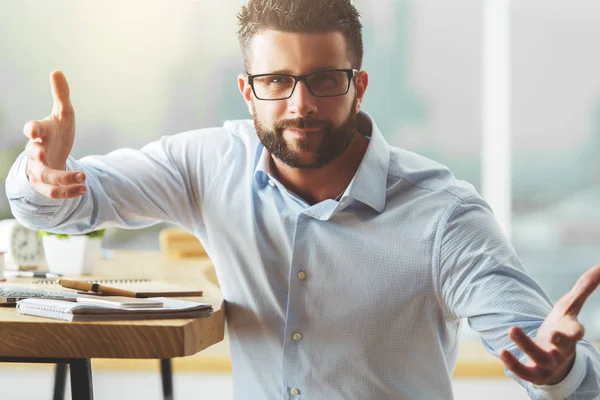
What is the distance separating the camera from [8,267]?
7.10ft

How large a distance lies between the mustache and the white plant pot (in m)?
0.71

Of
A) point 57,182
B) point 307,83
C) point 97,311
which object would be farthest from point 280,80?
point 97,311

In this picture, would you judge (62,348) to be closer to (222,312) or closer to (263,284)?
(222,312)

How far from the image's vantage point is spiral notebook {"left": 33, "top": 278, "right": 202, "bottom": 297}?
1.59m

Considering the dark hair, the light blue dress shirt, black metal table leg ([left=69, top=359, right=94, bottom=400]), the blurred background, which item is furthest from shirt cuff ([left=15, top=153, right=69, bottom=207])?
the blurred background

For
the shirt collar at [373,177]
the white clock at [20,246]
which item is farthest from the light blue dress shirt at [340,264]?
the white clock at [20,246]

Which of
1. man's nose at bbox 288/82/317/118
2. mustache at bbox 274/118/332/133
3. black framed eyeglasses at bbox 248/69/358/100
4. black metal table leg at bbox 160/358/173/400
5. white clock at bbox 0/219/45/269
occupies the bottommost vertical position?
black metal table leg at bbox 160/358/173/400

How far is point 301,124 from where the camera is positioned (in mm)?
1562

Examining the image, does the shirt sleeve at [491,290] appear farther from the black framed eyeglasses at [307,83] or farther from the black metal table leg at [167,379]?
the black metal table leg at [167,379]

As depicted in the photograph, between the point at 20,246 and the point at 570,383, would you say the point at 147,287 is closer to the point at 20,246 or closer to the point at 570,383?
the point at 20,246

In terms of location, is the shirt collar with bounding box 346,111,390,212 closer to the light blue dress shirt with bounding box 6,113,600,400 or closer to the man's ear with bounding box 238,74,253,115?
the light blue dress shirt with bounding box 6,113,600,400

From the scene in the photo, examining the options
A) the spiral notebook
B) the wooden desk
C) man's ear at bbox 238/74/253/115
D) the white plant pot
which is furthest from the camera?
the white plant pot

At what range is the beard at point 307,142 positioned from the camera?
1.57m

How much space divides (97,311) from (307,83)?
579 millimetres
